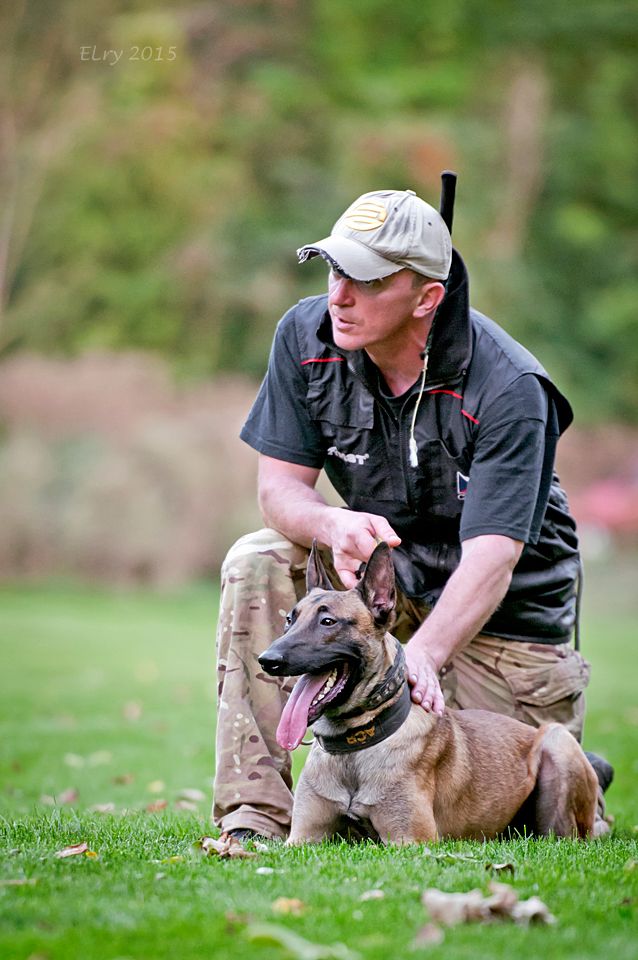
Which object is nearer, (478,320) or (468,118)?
(478,320)

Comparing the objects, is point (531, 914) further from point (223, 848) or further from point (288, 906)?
point (223, 848)

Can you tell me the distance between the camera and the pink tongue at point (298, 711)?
14.9 ft

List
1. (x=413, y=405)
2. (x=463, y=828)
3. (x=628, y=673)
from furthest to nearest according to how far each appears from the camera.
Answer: (x=628, y=673), (x=413, y=405), (x=463, y=828)

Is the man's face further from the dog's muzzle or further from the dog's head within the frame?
the dog's muzzle

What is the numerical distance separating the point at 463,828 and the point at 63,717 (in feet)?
25.0

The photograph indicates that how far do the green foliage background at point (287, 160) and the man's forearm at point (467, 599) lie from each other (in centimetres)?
2114

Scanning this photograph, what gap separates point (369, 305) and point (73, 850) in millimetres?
2327

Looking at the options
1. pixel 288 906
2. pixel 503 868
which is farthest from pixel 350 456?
pixel 288 906

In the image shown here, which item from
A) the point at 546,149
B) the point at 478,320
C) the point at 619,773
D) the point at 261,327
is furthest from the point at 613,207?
the point at 478,320

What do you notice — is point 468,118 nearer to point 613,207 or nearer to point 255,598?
point 613,207

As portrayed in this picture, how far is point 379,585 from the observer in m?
4.82

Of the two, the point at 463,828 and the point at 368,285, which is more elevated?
the point at 368,285

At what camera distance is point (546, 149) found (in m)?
28.9

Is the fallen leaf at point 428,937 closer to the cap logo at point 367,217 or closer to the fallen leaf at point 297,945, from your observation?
the fallen leaf at point 297,945
